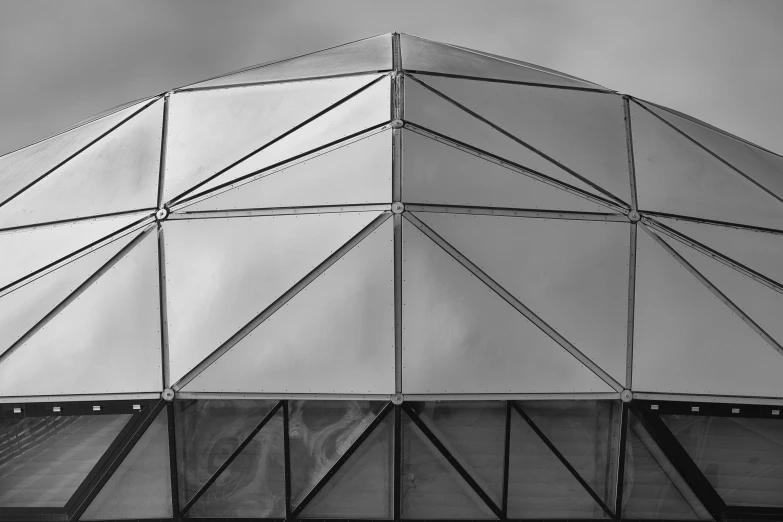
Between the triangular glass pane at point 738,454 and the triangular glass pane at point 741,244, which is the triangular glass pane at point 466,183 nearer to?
the triangular glass pane at point 741,244

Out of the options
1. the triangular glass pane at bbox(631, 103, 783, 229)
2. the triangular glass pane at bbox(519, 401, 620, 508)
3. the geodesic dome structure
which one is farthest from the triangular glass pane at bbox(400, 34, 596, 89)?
the triangular glass pane at bbox(519, 401, 620, 508)

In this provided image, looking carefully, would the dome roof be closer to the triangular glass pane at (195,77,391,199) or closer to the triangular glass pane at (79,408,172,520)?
the triangular glass pane at (195,77,391,199)

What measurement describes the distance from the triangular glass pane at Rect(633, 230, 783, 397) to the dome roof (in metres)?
0.04

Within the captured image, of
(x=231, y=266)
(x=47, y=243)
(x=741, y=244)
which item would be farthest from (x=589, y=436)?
(x=47, y=243)

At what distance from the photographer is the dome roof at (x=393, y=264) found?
47.0 feet

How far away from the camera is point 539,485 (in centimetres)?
1455

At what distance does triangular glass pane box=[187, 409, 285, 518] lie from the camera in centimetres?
1442

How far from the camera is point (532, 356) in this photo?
47.2 ft

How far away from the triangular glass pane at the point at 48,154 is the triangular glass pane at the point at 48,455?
6.50 m

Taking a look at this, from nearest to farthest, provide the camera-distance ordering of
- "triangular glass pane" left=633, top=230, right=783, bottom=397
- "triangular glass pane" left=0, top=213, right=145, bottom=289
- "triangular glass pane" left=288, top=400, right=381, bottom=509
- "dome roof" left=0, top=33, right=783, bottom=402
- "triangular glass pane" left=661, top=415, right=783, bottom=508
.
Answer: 1. "triangular glass pane" left=288, top=400, right=381, bottom=509
2. "dome roof" left=0, top=33, right=783, bottom=402
3. "triangular glass pane" left=633, top=230, right=783, bottom=397
4. "triangular glass pane" left=661, top=415, right=783, bottom=508
5. "triangular glass pane" left=0, top=213, right=145, bottom=289

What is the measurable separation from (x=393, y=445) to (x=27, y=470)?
7.32 m

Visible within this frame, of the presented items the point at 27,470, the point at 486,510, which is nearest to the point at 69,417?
the point at 27,470

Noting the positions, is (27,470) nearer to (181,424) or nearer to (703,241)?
(181,424)

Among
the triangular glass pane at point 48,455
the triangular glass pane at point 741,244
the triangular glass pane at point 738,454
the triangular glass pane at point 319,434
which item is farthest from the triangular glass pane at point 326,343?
the triangular glass pane at point 741,244
